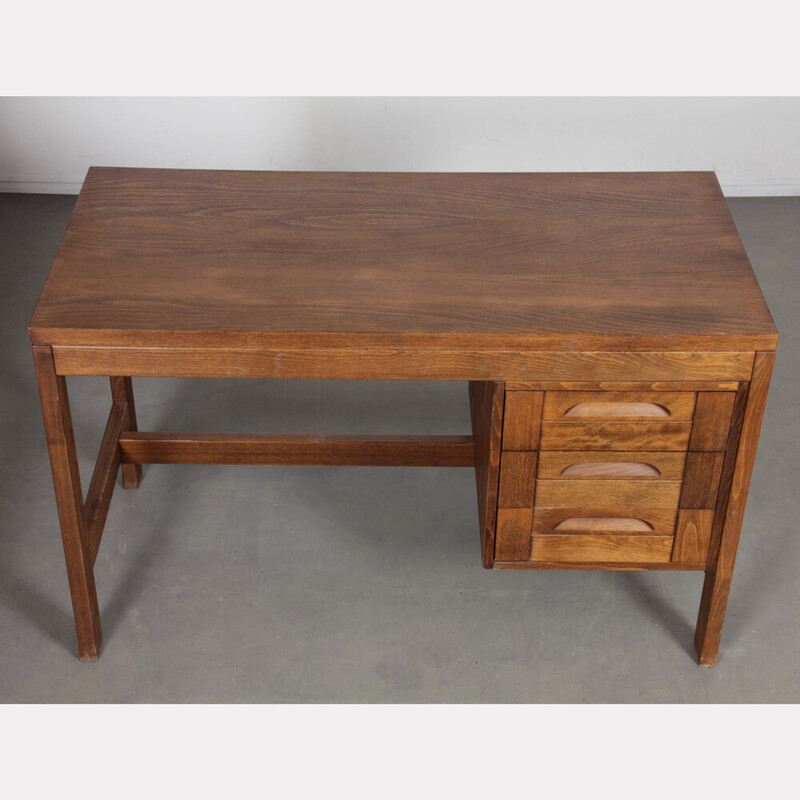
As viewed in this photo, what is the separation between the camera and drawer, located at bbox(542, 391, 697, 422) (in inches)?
94.7

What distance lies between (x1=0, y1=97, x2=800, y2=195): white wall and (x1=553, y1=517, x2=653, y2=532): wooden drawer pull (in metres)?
2.05

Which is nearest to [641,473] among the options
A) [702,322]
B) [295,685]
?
[702,322]

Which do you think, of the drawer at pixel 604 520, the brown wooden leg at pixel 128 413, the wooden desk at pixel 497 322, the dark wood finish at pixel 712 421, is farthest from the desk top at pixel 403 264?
the brown wooden leg at pixel 128 413

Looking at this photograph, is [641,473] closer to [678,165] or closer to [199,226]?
[199,226]

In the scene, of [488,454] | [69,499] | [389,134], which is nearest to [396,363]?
[488,454]

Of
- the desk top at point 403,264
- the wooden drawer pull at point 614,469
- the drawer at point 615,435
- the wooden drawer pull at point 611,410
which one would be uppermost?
the desk top at point 403,264

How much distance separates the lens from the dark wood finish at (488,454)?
7.98ft

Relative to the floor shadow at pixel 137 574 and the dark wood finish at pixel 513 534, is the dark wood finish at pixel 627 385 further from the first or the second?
the floor shadow at pixel 137 574

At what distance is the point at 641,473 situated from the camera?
2529mm

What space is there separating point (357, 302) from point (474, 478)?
1043 mm

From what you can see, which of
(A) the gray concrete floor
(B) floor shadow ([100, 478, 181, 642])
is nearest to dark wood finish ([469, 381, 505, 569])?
(A) the gray concrete floor

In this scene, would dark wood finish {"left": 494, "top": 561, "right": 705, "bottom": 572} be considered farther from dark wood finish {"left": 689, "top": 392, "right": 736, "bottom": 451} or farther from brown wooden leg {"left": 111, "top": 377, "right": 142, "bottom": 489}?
brown wooden leg {"left": 111, "top": 377, "right": 142, "bottom": 489}

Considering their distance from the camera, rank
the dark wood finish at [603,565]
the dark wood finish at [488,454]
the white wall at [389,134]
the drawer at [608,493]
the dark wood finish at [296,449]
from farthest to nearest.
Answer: the white wall at [389,134] < the dark wood finish at [296,449] < the dark wood finish at [603,565] < the drawer at [608,493] < the dark wood finish at [488,454]

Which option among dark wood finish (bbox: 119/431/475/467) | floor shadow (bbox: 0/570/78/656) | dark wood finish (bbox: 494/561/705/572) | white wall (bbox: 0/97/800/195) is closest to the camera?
dark wood finish (bbox: 494/561/705/572)
